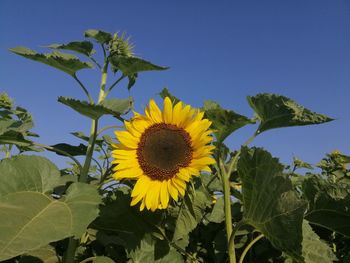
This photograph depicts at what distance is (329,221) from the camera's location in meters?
1.93

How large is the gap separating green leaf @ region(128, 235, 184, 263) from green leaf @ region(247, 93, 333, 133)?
25.7 inches

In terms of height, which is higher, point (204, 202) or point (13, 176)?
point (204, 202)

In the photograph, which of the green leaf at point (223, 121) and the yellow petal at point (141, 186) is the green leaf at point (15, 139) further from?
the green leaf at point (223, 121)

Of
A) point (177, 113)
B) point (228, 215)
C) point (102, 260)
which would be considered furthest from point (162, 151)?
point (102, 260)

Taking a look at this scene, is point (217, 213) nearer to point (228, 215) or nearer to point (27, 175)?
point (228, 215)

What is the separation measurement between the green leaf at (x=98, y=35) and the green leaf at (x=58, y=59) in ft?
0.47

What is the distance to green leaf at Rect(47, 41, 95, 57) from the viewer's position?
228cm

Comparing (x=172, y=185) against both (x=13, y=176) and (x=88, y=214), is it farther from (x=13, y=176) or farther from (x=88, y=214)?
(x=13, y=176)

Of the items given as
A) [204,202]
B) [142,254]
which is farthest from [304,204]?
[142,254]

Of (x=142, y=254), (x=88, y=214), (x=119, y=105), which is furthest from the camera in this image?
(x=119, y=105)

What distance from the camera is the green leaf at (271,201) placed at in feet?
4.39

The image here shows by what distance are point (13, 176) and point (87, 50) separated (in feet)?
2.66

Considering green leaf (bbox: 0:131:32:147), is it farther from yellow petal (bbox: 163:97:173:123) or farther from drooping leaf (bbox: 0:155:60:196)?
yellow petal (bbox: 163:97:173:123)

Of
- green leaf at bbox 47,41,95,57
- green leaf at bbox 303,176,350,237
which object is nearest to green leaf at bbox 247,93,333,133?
green leaf at bbox 303,176,350,237
